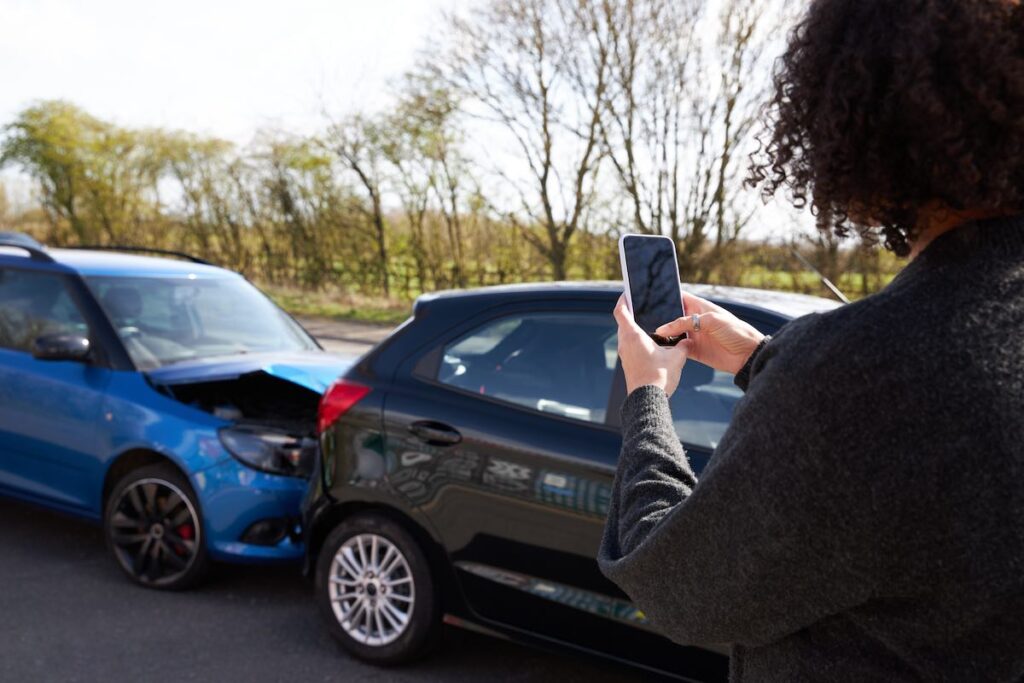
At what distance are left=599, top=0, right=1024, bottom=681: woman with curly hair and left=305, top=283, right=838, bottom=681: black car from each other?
6.44 feet

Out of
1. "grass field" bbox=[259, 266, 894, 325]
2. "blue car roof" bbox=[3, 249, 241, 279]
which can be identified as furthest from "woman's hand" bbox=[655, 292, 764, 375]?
"grass field" bbox=[259, 266, 894, 325]

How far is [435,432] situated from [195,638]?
1.50 metres

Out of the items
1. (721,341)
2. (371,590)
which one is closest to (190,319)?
(371,590)

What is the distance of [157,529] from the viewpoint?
4535mm

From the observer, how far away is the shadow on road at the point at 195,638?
3697mm

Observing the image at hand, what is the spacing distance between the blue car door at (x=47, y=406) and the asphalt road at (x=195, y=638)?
421mm

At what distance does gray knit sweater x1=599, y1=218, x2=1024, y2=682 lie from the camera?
101 centimetres

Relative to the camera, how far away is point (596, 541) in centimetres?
315

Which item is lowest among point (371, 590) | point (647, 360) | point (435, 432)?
point (371, 590)

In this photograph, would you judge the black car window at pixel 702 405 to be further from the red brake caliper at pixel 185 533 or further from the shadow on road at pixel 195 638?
the red brake caliper at pixel 185 533

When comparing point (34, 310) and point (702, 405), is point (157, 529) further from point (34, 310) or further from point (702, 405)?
point (702, 405)

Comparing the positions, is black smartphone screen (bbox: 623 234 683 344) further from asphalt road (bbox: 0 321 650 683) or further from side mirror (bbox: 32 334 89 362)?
side mirror (bbox: 32 334 89 362)

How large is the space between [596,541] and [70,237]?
33.4 metres

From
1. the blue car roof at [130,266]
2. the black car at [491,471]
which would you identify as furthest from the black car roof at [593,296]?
the blue car roof at [130,266]
